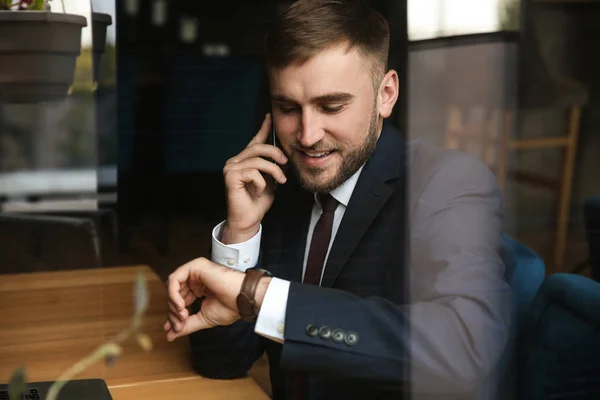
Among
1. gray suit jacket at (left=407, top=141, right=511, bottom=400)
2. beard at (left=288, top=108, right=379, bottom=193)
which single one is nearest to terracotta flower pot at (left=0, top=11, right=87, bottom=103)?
beard at (left=288, top=108, right=379, bottom=193)

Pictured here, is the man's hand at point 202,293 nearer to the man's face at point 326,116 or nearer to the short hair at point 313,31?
the man's face at point 326,116

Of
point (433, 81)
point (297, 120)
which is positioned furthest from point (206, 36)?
point (433, 81)

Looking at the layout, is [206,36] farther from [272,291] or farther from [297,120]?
[272,291]

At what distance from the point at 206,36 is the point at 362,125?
13.2 inches

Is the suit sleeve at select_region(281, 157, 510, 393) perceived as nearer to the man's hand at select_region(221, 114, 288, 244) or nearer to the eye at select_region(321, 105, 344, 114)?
the man's hand at select_region(221, 114, 288, 244)

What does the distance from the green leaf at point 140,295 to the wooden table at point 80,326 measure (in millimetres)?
12

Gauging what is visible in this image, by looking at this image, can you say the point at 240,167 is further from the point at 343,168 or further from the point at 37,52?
the point at 37,52

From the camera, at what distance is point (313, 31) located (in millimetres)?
1310

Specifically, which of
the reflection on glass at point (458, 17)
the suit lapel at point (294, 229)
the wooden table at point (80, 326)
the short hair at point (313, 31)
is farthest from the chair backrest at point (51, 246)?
the reflection on glass at point (458, 17)

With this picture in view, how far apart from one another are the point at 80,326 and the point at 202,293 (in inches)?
9.0

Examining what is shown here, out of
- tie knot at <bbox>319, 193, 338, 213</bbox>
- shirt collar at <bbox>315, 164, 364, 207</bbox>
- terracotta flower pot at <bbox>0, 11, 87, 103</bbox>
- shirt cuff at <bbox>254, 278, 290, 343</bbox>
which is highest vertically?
terracotta flower pot at <bbox>0, 11, 87, 103</bbox>

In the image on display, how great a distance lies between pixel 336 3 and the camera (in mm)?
1334

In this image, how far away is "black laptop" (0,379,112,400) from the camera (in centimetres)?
128

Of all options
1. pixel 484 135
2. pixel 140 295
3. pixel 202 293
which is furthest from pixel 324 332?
pixel 484 135
